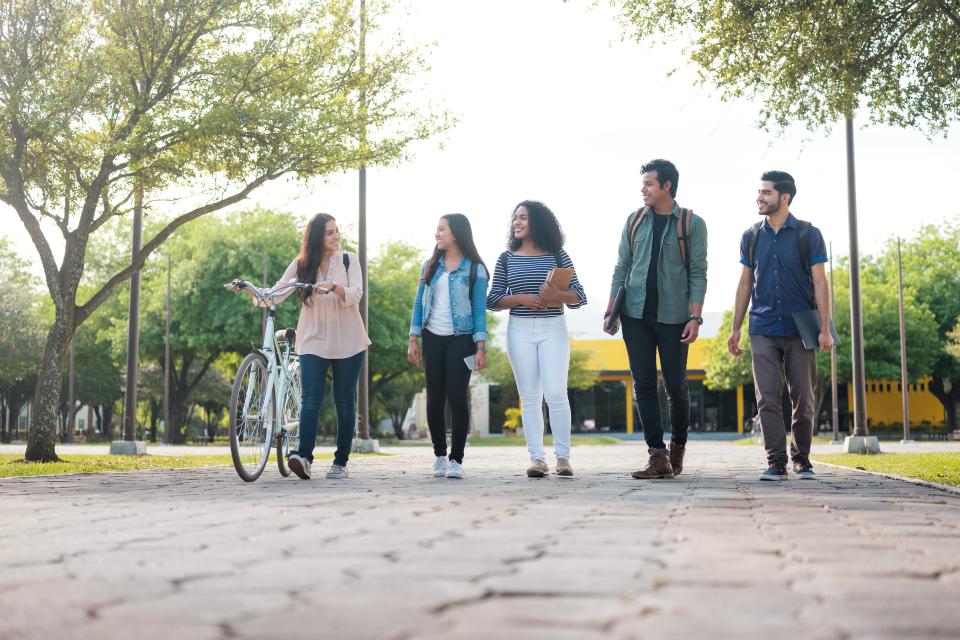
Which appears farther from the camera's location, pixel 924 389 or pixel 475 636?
pixel 924 389

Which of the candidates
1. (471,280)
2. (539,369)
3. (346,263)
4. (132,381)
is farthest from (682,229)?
(132,381)

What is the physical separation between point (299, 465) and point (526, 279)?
7.39ft

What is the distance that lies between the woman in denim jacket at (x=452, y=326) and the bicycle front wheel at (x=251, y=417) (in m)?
1.14

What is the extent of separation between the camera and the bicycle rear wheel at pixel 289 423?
7997 mm

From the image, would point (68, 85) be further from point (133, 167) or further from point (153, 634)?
point (153, 634)

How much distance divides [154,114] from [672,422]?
26.9 feet

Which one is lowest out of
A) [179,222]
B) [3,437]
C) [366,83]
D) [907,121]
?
[3,437]

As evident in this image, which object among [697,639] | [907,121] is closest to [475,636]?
[697,639]

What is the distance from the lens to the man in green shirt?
25.8 ft

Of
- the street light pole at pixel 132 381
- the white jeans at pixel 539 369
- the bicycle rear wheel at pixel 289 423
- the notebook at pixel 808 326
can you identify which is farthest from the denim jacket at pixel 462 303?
the street light pole at pixel 132 381

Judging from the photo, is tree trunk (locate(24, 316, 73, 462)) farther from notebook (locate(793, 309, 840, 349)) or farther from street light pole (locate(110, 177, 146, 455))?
notebook (locate(793, 309, 840, 349))

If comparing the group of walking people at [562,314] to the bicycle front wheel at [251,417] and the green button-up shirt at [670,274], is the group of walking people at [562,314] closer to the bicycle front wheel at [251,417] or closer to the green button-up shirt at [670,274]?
the green button-up shirt at [670,274]

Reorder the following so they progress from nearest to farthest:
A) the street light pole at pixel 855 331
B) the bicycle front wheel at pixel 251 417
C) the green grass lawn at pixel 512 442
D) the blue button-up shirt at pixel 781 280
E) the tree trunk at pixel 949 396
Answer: the bicycle front wheel at pixel 251 417 → the blue button-up shirt at pixel 781 280 → the street light pole at pixel 855 331 → the green grass lawn at pixel 512 442 → the tree trunk at pixel 949 396

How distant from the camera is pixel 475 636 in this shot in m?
2.40
